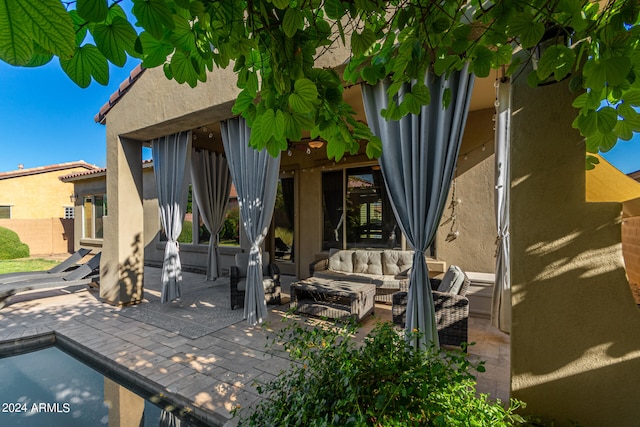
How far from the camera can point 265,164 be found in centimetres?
425

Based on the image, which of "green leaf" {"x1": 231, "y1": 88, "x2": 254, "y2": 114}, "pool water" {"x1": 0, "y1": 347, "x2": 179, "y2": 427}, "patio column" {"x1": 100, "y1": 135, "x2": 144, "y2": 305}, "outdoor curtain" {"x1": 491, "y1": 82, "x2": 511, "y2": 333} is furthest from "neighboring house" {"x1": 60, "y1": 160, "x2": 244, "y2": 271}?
"green leaf" {"x1": 231, "y1": 88, "x2": 254, "y2": 114}

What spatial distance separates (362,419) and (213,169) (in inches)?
282

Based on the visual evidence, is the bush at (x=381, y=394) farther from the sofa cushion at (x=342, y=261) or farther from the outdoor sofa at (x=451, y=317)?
the sofa cushion at (x=342, y=261)

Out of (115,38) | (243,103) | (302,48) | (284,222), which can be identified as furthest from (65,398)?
(284,222)

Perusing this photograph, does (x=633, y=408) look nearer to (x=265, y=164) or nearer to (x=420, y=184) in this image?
(x=420, y=184)

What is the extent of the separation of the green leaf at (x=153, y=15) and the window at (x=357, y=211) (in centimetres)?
561

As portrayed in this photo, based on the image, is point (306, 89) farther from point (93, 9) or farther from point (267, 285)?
point (267, 285)

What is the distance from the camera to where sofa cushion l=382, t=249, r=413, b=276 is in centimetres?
564

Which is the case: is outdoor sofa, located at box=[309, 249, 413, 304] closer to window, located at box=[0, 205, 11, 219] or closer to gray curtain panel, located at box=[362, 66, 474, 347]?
gray curtain panel, located at box=[362, 66, 474, 347]

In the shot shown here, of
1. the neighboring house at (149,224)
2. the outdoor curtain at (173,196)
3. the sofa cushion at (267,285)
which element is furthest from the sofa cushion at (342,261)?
the neighboring house at (149,224)

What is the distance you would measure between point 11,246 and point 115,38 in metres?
16.7

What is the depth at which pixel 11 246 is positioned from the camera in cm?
1165

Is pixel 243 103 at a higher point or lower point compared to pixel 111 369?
higher

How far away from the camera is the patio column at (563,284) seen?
5.58 feet
